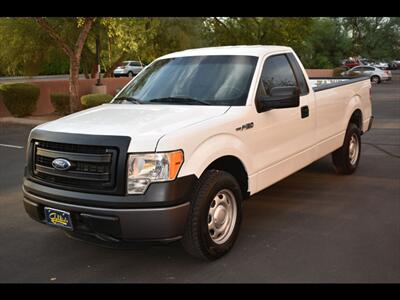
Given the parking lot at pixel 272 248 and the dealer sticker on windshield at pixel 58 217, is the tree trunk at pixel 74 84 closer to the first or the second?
the parking lot at pixel 272 248

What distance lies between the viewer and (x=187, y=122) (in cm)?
389

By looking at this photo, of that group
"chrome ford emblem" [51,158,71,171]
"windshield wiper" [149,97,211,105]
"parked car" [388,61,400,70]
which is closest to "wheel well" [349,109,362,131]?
"windshield wiper" [149,97,211,105]

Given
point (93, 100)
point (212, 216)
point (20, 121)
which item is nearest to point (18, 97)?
point (20, 121)

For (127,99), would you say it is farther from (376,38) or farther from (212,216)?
(376,38)

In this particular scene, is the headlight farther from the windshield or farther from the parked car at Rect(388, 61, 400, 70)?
the parked car at Rect(388, 61, 400, 70)

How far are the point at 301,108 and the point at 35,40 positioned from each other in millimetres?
17011

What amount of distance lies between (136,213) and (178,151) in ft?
1.88

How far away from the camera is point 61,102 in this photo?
16.1 metres

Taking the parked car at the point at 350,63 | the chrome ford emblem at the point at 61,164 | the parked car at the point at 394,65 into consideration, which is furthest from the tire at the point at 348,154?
the parked car at the point at 394,65

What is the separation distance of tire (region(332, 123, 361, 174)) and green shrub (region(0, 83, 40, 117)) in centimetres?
1184

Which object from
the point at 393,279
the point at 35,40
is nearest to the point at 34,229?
the point at 393,279

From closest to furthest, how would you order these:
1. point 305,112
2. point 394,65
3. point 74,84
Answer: point 305,112
point 74,84
point 394,65

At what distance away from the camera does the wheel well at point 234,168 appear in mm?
4195
